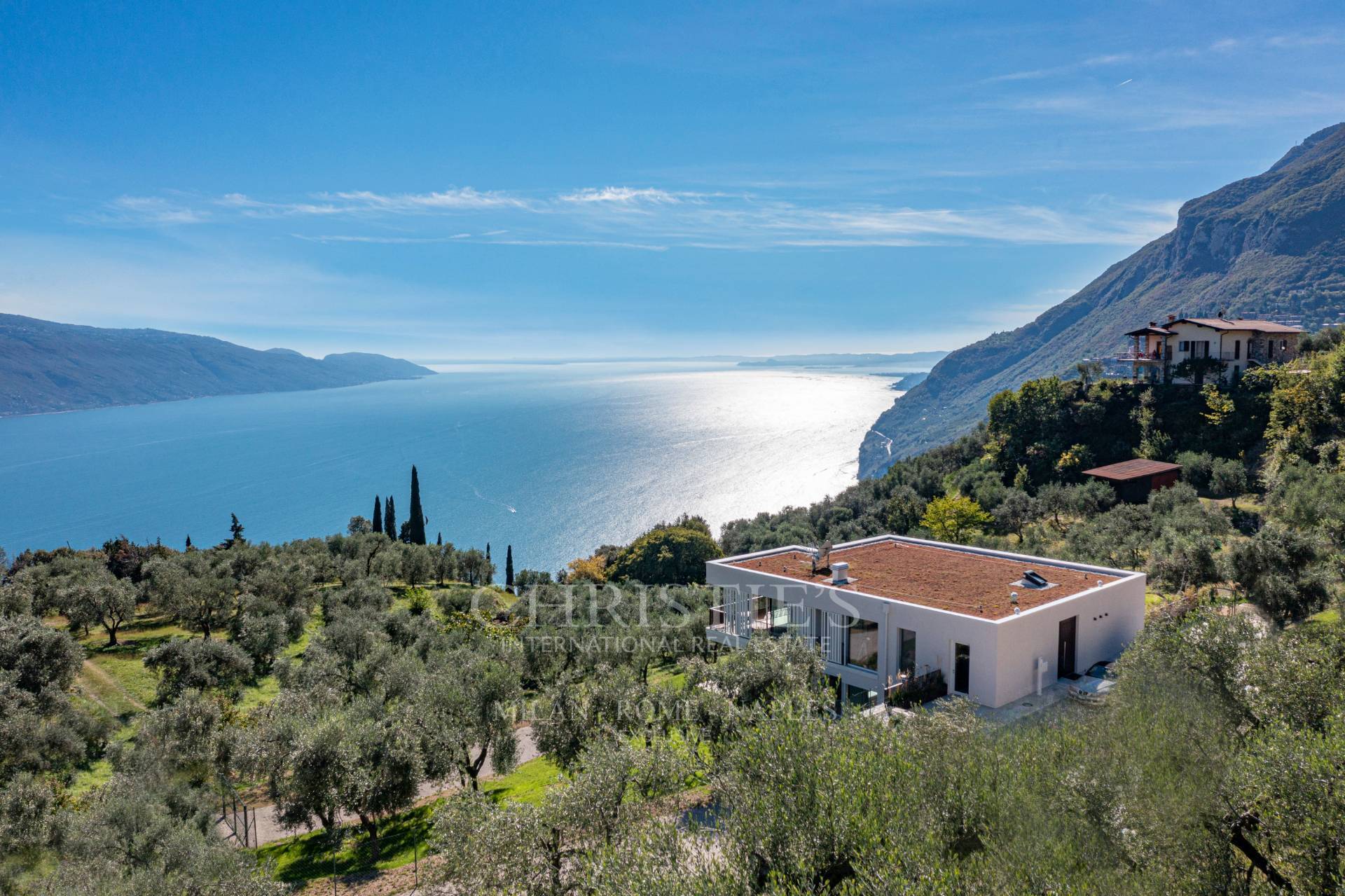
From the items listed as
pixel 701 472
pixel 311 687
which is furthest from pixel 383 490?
pixel 311 687

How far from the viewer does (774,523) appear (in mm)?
67500

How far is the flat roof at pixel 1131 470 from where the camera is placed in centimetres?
4603

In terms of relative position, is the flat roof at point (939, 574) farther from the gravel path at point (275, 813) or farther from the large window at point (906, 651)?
the gravel path at point (275, 813)

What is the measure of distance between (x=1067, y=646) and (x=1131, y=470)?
3424 centimetres

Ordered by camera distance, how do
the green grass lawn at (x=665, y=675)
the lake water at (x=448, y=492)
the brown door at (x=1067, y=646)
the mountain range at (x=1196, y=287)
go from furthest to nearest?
the lake water at (x=448, y=492)
the mountain range at (x=1196, y=287)
the green grass lawn at (x=665, y=675)
the brown door at (x=1067, y=646)

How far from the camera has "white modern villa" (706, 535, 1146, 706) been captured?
18.6 meters

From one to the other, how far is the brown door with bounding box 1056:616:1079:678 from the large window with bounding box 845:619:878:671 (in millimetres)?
Result: 5195

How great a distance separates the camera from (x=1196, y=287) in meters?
137

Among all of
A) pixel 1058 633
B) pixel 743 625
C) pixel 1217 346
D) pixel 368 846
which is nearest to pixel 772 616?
pixel 743 625

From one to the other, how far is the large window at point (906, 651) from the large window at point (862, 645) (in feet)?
2.71

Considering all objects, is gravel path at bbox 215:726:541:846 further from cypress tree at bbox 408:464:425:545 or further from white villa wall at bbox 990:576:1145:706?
cypress tree at bbox 408:464:425:545

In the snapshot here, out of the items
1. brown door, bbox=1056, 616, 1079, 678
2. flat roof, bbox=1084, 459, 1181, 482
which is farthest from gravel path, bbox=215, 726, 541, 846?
flat roof, bbox=1084, 459, 1181, 482

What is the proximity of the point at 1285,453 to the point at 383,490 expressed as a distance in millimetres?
161754

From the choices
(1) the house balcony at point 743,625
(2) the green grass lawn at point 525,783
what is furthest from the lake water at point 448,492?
(2) the green grass lawn at point 525,783
